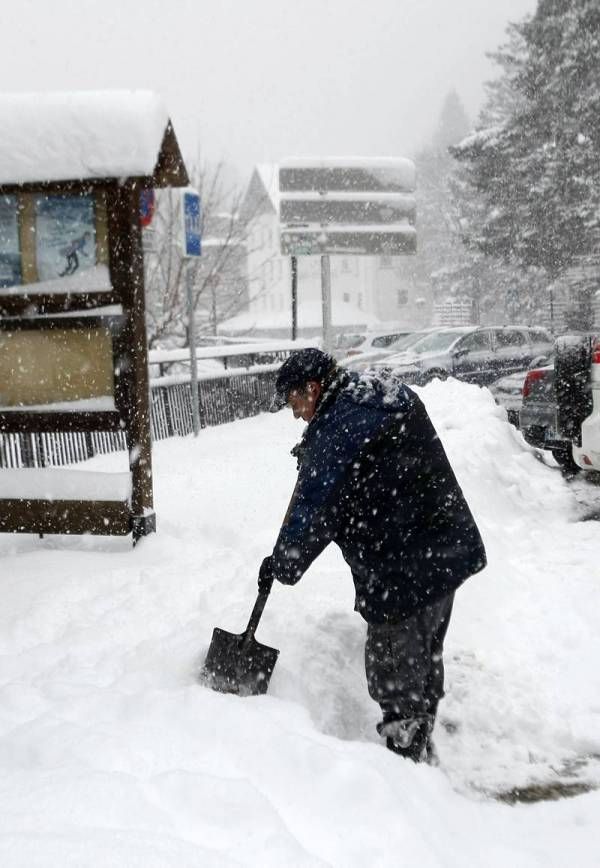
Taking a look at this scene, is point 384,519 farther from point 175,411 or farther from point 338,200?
point 338,200

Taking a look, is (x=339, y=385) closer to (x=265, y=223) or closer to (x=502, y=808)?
(x=502, y=808)

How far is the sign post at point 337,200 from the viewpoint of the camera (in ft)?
47.1

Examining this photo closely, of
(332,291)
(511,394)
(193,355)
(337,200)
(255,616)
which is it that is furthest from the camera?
(332,291)

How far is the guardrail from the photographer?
805 cm

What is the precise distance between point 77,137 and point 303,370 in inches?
115

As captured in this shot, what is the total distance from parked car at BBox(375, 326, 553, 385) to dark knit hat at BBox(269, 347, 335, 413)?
11.1 metres

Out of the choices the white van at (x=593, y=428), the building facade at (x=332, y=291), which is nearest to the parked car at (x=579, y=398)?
the white van at (x=593, y=428)

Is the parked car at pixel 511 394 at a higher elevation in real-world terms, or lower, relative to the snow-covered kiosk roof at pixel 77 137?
lower

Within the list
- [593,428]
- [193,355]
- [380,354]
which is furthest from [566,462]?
[380,354]

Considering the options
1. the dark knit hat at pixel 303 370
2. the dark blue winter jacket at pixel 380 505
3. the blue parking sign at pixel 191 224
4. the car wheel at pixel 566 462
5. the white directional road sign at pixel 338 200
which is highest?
the white directional road sign at pixel 338 200

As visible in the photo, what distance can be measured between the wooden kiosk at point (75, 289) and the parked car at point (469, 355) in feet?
30.2

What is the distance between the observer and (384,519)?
2.81 meters

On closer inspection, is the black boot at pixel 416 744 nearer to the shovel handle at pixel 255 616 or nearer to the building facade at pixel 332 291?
the shovel handle at pixel 255 616

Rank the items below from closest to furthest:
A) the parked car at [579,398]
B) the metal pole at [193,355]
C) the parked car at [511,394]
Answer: the parked car at [579,398] → the metal pole at [193,355] → the parked car at [511,394]
